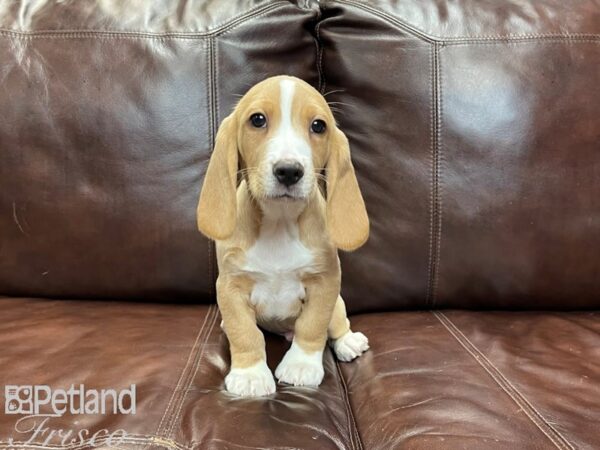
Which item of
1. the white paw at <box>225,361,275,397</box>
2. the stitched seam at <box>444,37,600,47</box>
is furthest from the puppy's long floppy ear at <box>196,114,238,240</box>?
the stitched seam at <box>444,37,600,47</box>

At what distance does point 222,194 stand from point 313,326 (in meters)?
0.27

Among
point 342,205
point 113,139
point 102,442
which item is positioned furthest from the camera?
point 113,139

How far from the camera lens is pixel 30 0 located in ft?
4.34

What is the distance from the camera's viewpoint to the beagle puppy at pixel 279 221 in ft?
3.04

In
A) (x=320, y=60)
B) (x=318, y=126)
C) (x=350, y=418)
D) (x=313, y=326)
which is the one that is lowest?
(x=350, y=418)

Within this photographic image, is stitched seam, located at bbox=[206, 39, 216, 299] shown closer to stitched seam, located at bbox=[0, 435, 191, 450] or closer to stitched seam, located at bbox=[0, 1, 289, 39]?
stitched seam, located at bbox=[0, 1, 289, 39]

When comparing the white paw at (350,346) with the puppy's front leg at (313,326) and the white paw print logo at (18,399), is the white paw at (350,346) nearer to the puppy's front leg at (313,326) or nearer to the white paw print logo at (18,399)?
the puppy's front leg at (313,326)

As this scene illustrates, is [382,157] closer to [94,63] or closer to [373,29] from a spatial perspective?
[373,29]

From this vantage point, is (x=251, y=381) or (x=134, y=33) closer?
(x=251, y=381)

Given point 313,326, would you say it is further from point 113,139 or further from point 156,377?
point 113,139

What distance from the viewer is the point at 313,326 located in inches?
40.3

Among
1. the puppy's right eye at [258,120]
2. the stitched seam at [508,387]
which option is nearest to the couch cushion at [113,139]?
the puppy's right eye at [258,120]

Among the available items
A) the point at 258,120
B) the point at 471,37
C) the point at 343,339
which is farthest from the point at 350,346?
the point at 471,37

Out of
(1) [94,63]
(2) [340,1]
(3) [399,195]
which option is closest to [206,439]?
(3) [399,195]
